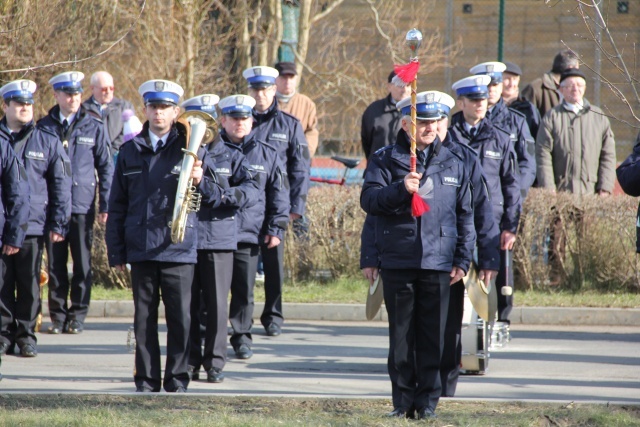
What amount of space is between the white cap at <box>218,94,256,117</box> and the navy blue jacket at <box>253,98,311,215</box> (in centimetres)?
120

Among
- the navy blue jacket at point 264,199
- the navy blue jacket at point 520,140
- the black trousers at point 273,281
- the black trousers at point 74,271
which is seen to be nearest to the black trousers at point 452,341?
the navy blue jacket at point 520,140

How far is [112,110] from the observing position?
12.5m

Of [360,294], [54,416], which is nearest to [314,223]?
[360,294]

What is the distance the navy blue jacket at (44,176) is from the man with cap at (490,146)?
11.5ft

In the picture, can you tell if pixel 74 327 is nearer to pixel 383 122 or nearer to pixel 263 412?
pixel 383 122

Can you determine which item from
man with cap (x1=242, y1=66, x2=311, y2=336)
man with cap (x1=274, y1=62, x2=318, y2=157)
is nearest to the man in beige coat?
man with cap (x1=274, y1=62, x2=318, y2=157)

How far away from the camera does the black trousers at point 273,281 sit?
10.5m

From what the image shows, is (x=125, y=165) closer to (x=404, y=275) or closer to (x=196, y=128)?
(x=196, y=128)

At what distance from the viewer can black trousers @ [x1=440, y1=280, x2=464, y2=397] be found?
24.4 feet

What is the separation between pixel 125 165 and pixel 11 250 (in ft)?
5.28

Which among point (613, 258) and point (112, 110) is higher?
point (112, 110)

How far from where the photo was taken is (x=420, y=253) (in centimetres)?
679

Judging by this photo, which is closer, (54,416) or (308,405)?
(54,416)

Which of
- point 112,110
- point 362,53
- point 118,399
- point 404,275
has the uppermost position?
point 362,53
